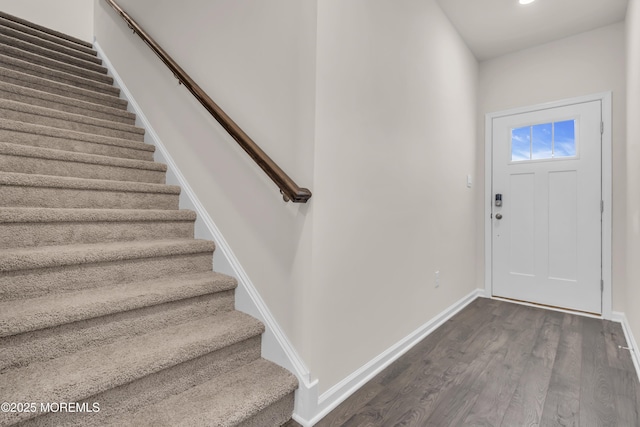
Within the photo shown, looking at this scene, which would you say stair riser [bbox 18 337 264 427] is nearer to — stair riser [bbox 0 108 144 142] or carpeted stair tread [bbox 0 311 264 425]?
carpeted stair tread [bbox 0 311 264 425]

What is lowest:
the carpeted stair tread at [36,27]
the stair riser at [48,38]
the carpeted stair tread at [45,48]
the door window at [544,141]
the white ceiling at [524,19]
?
the door window at [544,141]

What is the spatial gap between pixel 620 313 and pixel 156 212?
3774 millimetres

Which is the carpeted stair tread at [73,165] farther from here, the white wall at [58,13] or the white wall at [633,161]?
the white wall at [58,13]

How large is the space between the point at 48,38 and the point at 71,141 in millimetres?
2335

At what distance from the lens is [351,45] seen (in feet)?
5.39

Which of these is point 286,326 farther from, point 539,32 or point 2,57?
point 539,32

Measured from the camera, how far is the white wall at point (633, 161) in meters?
2.08

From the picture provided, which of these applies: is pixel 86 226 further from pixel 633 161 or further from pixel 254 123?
pixel 633 161

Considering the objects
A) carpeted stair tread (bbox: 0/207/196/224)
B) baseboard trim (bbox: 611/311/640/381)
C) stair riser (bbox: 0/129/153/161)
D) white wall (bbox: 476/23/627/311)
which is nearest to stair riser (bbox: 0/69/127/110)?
stair riser (bbox: 0/129/153/161)

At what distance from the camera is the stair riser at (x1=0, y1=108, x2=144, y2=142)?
214 cm

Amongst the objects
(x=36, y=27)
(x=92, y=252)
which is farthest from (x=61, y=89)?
(x=92, y=252)

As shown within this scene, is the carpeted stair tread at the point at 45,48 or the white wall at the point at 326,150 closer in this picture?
the white wall at the point at 326,150

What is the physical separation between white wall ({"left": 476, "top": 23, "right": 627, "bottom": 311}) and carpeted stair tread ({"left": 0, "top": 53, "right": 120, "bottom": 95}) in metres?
3.91

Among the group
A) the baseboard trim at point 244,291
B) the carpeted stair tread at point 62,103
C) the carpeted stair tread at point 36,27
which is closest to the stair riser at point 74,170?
the baseboard trim at point 244,291
